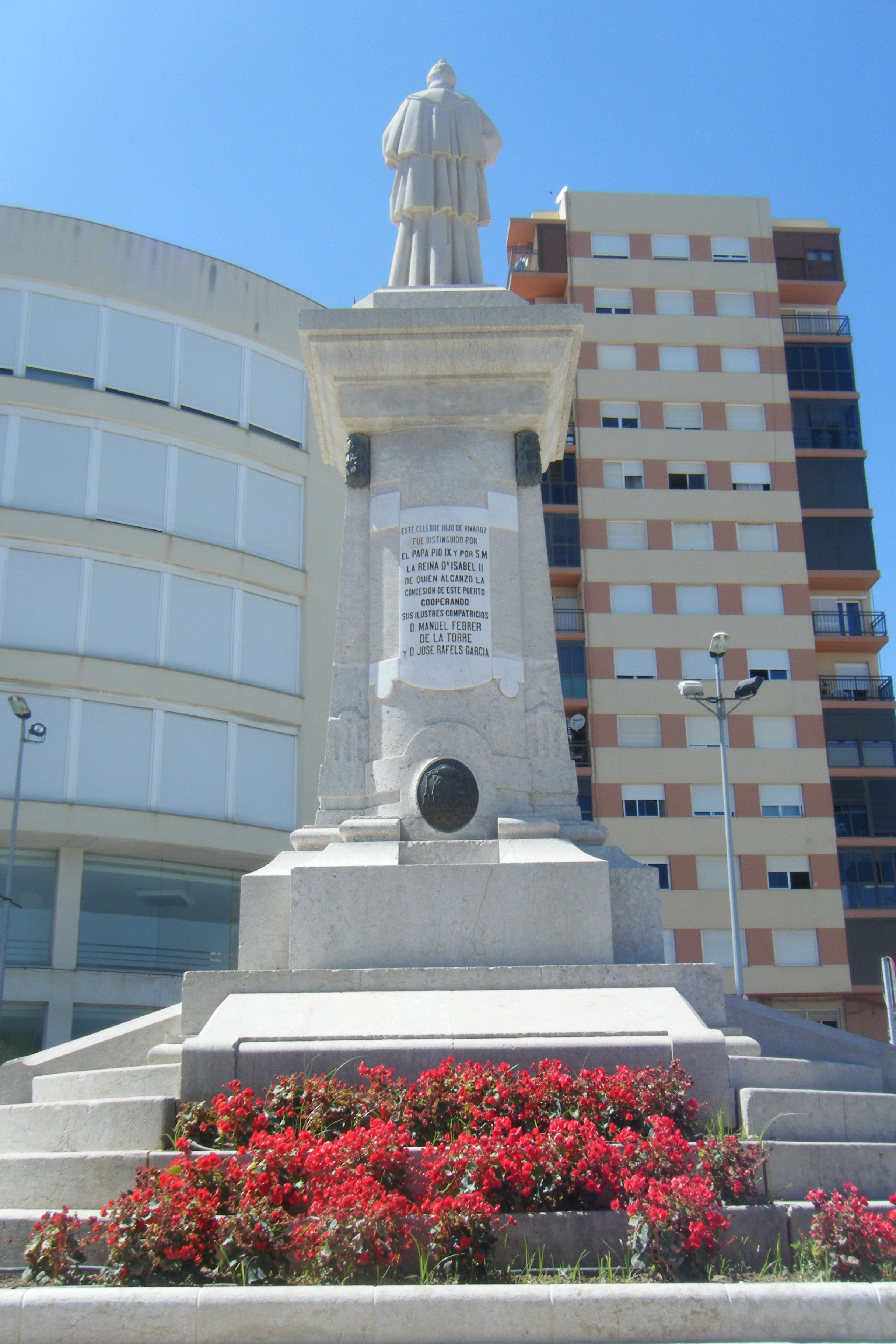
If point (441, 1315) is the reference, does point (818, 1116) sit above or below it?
above

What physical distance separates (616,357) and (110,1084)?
129 feet

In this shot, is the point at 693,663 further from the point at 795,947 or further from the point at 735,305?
the point at 735,305

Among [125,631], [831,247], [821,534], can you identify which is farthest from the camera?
[831,247]

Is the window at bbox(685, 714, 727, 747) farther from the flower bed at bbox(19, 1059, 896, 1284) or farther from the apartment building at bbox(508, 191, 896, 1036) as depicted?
the flower bed at bbox(19, 1059, 896, 1284)

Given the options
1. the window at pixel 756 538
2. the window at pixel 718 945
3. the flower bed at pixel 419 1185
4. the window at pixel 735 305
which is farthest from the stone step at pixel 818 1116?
the window at pixel 735 305

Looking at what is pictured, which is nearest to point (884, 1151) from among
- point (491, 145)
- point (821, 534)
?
point (491, 145)

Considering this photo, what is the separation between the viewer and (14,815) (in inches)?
913

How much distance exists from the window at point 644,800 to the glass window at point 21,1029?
1939 cm

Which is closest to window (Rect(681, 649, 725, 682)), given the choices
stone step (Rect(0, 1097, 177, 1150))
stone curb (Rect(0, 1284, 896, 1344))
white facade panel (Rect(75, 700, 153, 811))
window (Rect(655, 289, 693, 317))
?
window (Rect(655, 289, 693, 317))

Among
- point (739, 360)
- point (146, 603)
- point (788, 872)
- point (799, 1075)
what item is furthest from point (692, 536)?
point (799, 1075)

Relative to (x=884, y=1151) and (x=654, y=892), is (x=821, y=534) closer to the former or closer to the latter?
(x=654, y=892)

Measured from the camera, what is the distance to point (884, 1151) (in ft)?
17.2

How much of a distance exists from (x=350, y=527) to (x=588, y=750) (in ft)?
99.1

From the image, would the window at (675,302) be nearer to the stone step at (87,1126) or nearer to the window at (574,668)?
the window at (574,668)
